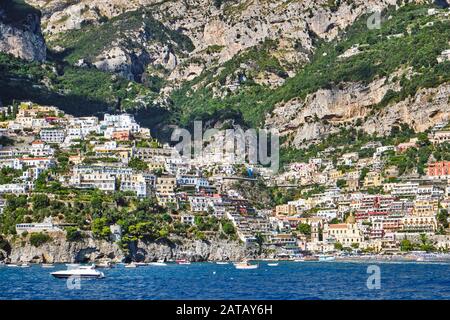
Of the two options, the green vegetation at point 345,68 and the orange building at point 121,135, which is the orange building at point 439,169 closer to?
the green vegetation at point 345,68

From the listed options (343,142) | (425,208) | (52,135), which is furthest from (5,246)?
(343,142)

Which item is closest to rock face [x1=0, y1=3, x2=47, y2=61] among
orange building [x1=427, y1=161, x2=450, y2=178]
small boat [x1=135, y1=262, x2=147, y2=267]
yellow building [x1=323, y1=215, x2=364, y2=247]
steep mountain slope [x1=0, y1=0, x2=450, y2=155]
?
steep mountain slope [x1=0, y1=0, x2=450, y2=155]

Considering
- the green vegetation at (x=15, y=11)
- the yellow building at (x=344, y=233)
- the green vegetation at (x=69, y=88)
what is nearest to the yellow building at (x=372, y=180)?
the yellow building at (x=344, y=233)

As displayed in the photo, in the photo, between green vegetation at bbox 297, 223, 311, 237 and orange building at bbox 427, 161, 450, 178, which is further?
orange building at bbox 427, 161, 450, 178

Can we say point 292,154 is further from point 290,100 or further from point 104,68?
point 104,68

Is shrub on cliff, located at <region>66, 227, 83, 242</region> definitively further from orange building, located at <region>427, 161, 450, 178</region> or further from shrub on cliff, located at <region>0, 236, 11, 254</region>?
orange building, located at <region>427, 161, 450, 178</region>

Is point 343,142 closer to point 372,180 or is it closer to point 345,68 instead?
point 345,68

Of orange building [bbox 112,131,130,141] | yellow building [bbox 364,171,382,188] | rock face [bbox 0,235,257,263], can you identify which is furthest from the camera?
orange building [bbox 112,131,130,141]
